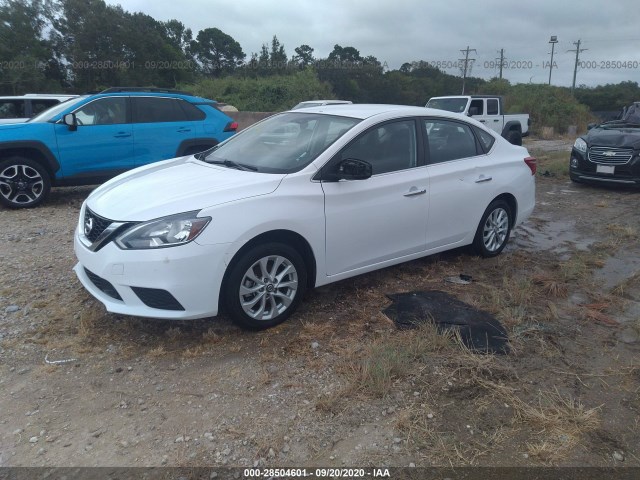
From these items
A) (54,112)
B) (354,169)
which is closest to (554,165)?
(354,169)

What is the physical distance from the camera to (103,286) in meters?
3.74

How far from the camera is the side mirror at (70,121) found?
7.56 m

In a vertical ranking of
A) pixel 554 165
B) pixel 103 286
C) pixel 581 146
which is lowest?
pixel 103 286

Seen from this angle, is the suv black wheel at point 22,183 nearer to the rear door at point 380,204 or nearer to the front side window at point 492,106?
the rear door at point 380,204

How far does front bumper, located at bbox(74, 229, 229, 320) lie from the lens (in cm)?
343

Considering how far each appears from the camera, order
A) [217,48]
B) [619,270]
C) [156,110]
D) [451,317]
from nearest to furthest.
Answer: [451,317], [619,270], [156,110], [217,48]

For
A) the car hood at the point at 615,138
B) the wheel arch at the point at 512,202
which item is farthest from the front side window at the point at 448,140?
the car hood at the point at 615,138

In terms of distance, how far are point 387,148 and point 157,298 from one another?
235 centimetres

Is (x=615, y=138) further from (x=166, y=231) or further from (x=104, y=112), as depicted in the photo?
A: (x=166, y=231)

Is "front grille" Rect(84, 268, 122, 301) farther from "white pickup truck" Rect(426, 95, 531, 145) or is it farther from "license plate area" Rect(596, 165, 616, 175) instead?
"white pickup truck" Rect(426, 95, 531, 145)

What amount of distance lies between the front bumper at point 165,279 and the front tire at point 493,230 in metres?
3.10

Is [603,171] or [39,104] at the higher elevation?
[39,104]

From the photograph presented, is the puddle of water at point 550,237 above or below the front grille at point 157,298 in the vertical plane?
below

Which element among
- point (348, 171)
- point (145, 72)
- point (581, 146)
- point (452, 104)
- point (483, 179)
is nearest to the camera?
point (348, 171)
